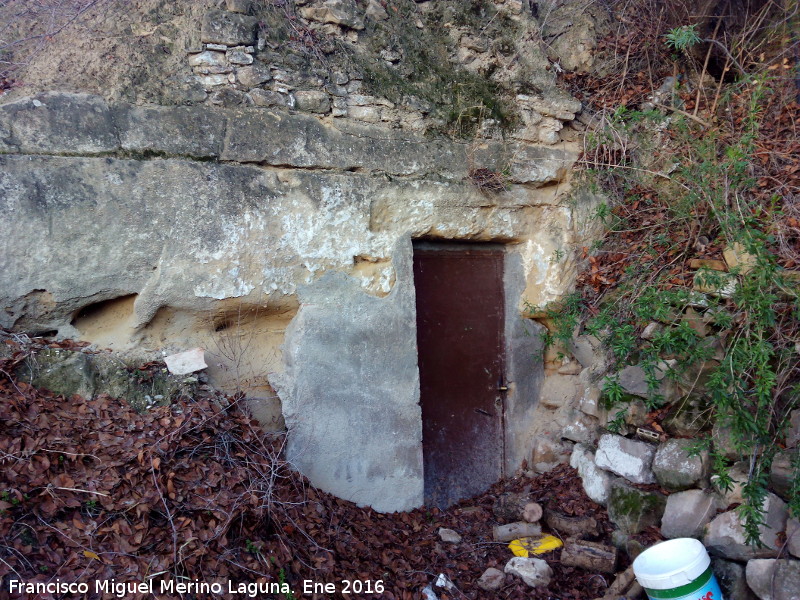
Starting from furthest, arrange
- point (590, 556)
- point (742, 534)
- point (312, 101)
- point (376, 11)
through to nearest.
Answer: point (376, 11) → point (312, 101) → point (590, 556) → point (742, 534)

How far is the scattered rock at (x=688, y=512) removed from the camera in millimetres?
3715

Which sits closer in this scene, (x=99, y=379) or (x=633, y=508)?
(x=99, y=379)

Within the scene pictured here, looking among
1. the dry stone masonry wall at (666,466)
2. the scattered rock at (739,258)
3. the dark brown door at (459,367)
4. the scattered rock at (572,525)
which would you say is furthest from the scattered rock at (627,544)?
the scattered rock at (739,258)

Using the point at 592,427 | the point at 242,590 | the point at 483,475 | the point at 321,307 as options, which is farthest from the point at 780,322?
the point at 242,590

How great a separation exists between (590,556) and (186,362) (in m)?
2.78

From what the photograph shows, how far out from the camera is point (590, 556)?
3.91 metres

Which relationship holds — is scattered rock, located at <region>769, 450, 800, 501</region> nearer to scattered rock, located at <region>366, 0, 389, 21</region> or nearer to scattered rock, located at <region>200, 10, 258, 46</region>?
scattered rock, located at <region>366, 0, 389, 21</region>

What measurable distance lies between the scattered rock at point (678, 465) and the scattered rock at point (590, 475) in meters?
0.40

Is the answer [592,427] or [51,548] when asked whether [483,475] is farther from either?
[51,548]

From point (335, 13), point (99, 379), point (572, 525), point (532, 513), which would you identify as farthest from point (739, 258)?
point (99, 379)

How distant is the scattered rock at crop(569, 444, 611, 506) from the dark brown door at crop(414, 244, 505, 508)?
2.10 ft

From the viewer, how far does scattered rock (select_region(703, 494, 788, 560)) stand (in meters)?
3.37

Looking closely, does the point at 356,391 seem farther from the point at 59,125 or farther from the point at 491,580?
the point at 59,125

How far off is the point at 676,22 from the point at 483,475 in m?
4.09
